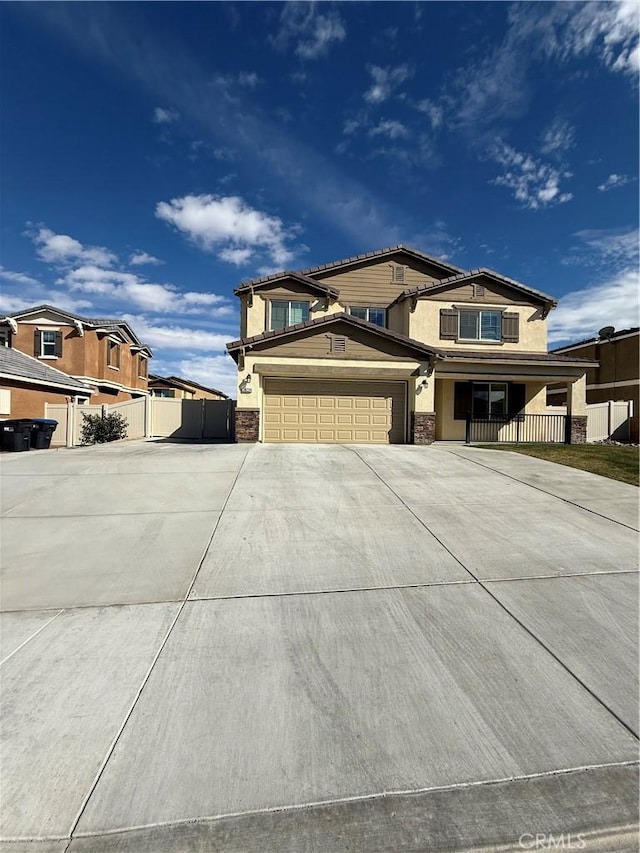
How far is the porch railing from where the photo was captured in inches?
664

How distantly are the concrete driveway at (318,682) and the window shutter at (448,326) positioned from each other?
11.7m

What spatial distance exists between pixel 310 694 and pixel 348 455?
8615mm

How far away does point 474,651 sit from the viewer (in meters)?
3.31

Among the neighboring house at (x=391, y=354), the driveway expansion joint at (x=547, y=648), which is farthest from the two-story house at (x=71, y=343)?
the driveway expansion joint at (x=547, y=648)

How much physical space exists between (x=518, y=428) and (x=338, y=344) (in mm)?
8462

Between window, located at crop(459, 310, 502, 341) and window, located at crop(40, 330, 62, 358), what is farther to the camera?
window, located at crop(40, 330, 62, 358)

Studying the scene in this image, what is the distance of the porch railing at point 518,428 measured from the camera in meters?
16.9

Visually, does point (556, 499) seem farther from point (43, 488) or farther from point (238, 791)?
point (43, 488)

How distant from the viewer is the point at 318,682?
117 inches

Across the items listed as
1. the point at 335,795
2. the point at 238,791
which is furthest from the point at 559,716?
the point at 238,791

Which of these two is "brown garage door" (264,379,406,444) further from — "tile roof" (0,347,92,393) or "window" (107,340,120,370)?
"window" (107,340,120,370)

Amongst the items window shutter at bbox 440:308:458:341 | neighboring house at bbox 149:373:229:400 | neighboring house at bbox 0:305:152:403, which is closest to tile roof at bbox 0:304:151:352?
neighboring house at bbox 0:305:152:403

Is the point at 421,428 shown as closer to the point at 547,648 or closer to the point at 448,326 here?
the point at 448,326

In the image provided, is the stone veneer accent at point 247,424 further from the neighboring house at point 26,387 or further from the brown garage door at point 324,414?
the neighboring house at point 26,387
